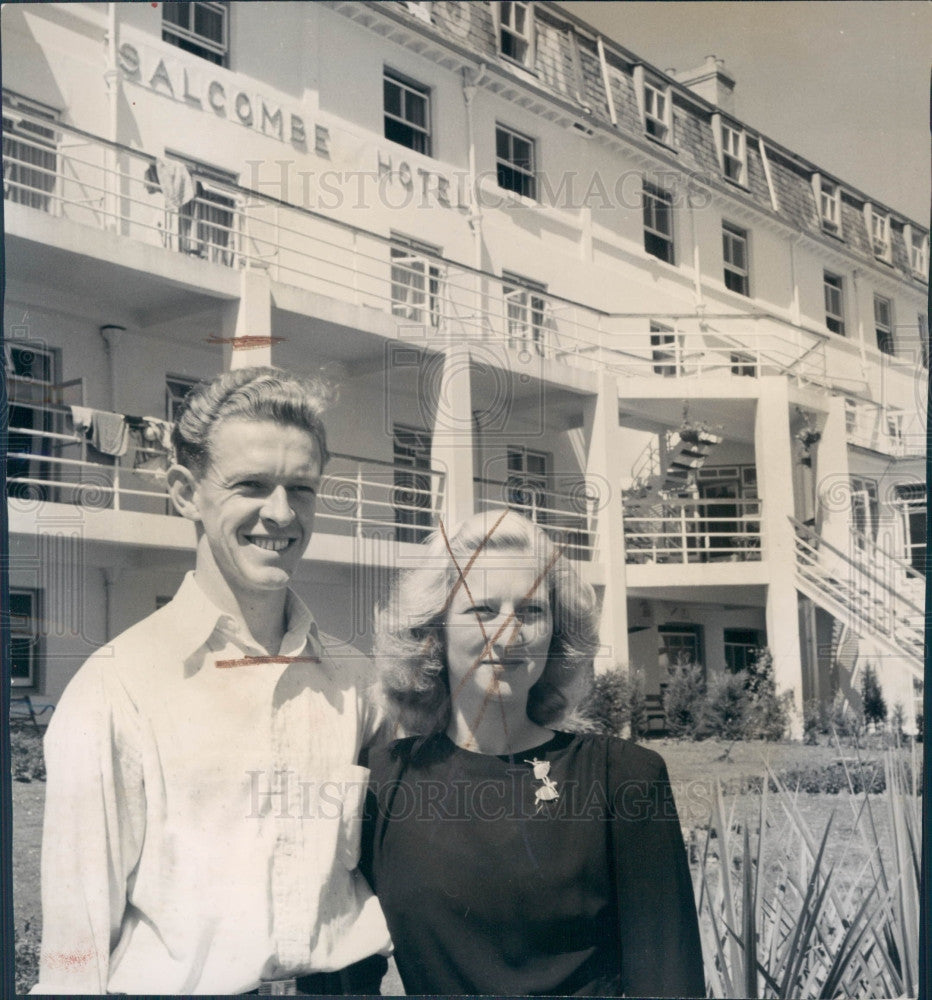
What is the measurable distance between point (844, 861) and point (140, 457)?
2376 millimetres

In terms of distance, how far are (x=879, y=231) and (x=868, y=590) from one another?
1117 millimetres

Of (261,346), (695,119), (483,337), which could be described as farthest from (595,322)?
(261,346)

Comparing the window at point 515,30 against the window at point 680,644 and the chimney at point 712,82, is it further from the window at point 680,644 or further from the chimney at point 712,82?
the window at point 680,644

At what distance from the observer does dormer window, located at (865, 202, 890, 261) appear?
389 centimetres

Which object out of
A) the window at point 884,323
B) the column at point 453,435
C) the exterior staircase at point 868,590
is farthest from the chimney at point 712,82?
the exterior staircase at point 868,590

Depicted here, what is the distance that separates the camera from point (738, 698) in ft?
12.1

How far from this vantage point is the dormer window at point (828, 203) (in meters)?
3.95

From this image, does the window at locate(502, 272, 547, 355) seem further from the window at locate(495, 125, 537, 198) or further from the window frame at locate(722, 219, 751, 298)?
the window frame at locate(722, 219, 751, 298)

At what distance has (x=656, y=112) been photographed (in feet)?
12.9

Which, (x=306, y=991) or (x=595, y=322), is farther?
(x=595, y=322)

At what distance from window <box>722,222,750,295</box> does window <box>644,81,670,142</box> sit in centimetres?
35

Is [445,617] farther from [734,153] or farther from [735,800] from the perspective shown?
[734,153]

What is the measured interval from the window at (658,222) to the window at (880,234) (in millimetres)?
625

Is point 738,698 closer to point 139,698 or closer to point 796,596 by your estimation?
point 796,596
